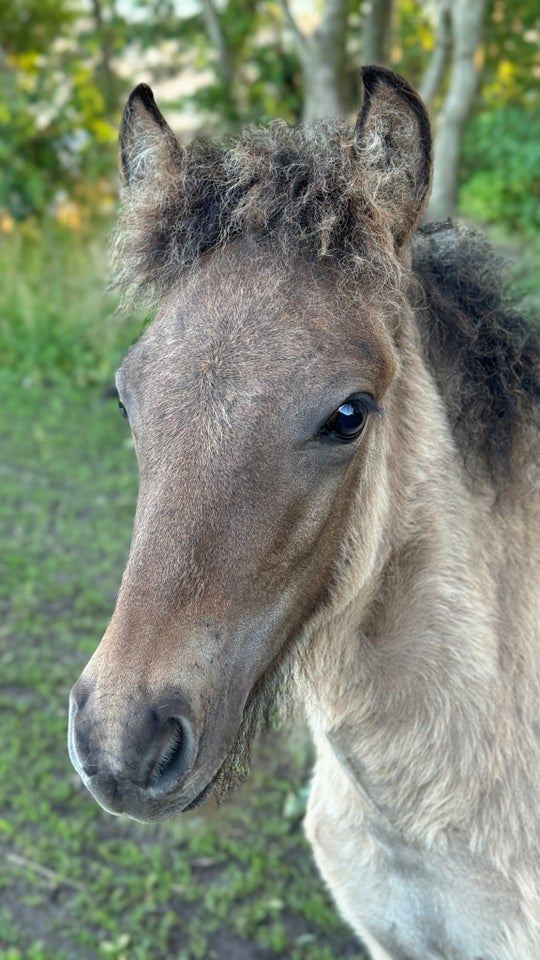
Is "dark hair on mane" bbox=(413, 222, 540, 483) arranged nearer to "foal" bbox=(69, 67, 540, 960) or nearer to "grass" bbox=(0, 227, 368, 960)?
"foal" bbox=(69, 67, 540, 960)

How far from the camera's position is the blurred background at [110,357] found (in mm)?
4148

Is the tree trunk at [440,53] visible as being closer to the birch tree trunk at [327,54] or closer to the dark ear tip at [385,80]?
the birch tree trunk at [327,54]

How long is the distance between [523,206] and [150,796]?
9.64 metres

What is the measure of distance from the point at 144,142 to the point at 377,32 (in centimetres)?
784

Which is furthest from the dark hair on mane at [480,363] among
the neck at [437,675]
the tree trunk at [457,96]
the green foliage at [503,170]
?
the green foliage at [503,170]

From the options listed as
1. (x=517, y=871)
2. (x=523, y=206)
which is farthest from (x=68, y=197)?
(x=517, y=871)

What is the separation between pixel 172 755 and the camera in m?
1.95

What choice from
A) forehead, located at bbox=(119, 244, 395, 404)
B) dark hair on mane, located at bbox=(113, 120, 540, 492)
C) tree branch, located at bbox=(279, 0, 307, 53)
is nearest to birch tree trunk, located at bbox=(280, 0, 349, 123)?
tree branch, located at bbox=(279, 0, 307, 53)

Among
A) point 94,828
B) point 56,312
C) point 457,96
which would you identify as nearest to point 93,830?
point 94,828

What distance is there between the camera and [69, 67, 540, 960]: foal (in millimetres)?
1997

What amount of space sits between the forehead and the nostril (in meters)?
0.76

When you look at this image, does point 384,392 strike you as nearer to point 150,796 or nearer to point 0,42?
point 150,796

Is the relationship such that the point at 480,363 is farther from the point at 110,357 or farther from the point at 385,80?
the point at 110,357

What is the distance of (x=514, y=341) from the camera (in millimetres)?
2680
